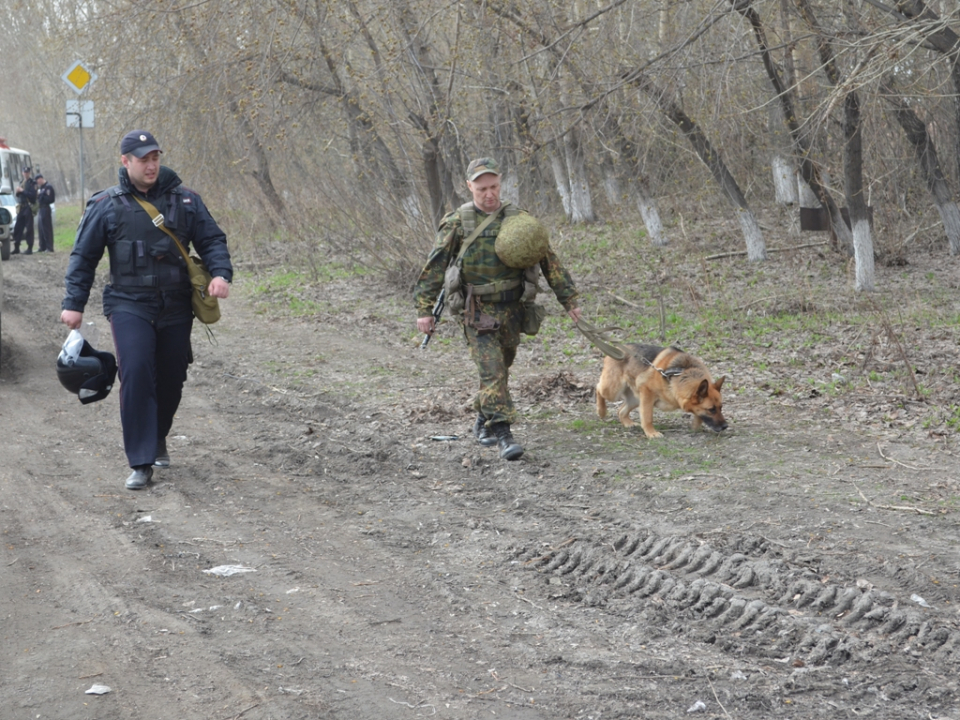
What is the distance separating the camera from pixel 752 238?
15.8 meters

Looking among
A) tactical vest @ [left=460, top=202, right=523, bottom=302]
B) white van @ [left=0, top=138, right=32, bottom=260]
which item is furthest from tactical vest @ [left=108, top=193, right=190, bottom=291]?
white van @ [left=0, top=138, right=32, bottom=260]

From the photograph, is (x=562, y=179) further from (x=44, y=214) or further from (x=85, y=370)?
(x=85, y=370)

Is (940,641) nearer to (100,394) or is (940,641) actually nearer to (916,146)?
(100,394)

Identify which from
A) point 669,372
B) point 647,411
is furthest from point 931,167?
point 647,411

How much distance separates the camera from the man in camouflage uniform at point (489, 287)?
21.4 feet

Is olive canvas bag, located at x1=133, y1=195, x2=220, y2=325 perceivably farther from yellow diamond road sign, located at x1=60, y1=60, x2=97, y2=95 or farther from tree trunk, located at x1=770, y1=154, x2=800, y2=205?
tree trunk, located at x1=770, y1=154, x2=800, y2=205

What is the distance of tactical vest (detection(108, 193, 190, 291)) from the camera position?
598 centimetres

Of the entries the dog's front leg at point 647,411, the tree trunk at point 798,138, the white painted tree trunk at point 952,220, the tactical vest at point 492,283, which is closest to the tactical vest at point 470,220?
the tactical vest at point 492,283

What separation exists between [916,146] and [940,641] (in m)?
12.0

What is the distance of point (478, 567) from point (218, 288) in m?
2.53

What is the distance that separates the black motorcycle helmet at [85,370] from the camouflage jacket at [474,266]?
2167 mm

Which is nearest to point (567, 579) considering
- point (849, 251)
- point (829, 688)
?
point (829, 688)

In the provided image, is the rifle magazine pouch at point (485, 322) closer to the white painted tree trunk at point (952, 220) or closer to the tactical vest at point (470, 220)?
the tactical vest at point (470, 220)

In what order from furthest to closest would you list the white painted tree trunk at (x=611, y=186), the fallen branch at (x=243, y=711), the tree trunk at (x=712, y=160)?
the white painted tree trunk at (x=611, y=186) → the tree trunk at (x=712, y=160) → the fallen branch at (x=243, y=711)
